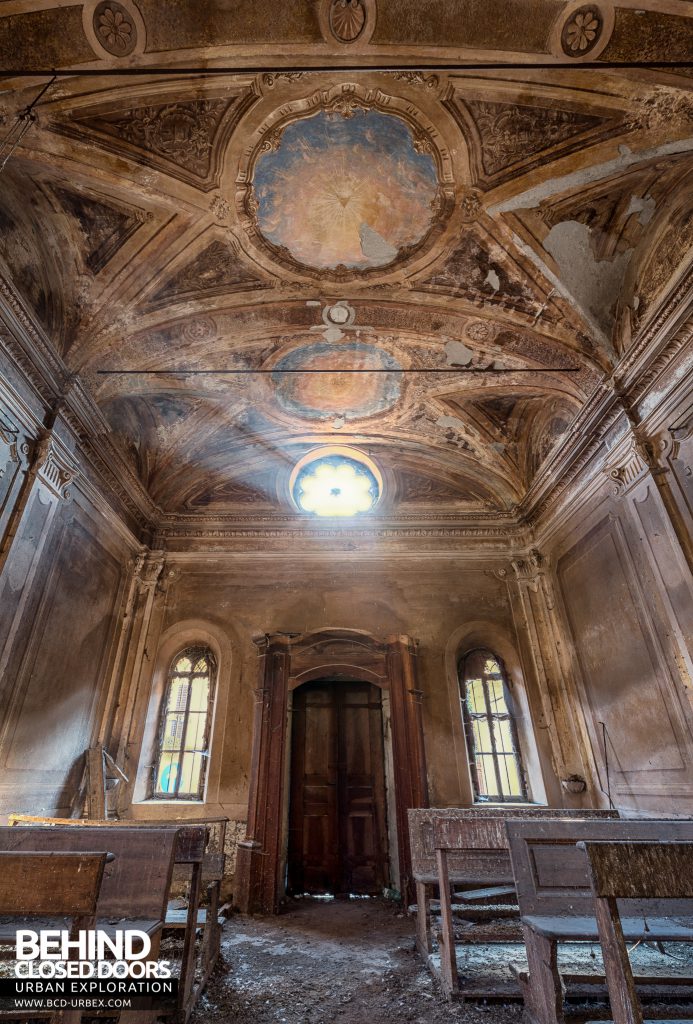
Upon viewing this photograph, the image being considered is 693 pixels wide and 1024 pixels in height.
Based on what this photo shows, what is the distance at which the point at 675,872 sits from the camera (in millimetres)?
2041

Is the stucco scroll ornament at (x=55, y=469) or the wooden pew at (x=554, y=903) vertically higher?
the stucco scroll ornament at (x=55, y=469)

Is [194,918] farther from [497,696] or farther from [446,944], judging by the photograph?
[497,696]

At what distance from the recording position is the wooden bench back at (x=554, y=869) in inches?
120

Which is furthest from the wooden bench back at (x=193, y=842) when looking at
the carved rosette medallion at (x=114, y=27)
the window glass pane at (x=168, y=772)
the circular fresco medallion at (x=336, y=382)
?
the carved rosette medallion at (x=114, y=27)

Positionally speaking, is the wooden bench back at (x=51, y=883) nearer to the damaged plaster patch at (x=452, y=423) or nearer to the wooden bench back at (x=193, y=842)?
the wooden bench back at (x=193, y=842)

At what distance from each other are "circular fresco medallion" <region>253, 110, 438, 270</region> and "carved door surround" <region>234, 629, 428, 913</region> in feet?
16.7

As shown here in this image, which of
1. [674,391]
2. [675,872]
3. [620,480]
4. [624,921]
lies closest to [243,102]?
[674,391]

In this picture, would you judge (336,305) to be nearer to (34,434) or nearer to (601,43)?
(601,43)

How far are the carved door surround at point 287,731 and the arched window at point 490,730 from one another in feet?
3.46

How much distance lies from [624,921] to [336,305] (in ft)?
21.7

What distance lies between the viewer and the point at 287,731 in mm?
6738

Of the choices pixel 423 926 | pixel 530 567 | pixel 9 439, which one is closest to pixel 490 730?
pixel 530 567

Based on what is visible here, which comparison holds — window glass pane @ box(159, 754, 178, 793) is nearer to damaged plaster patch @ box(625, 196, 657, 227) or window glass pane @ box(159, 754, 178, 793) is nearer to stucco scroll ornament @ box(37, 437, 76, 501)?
stucco scroll ornament @ box(37, 437, 76, 501)

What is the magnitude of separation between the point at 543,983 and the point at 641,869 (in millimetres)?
1544
